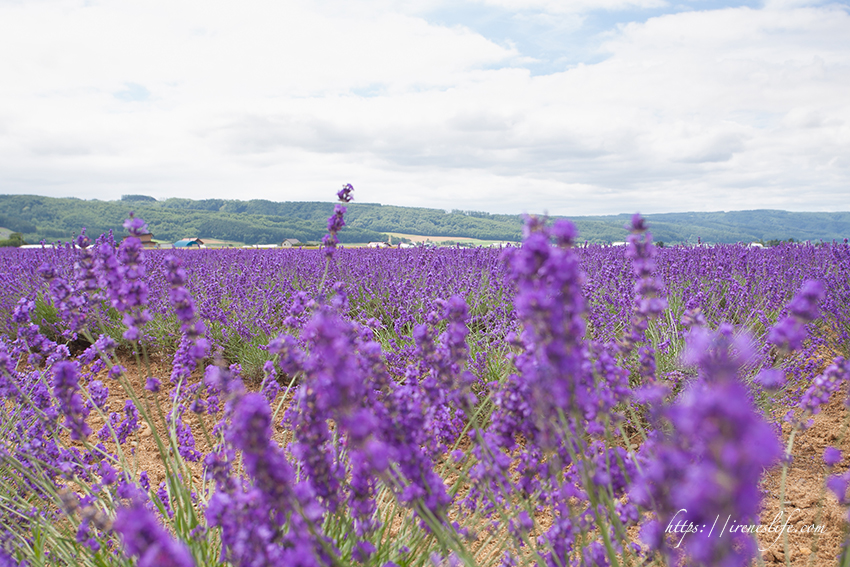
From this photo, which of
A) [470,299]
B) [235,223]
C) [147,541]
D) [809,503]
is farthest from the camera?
[235,223]

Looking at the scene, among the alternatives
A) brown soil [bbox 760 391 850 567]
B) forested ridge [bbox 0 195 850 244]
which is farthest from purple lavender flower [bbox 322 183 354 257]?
forested ridge [bbox 0 195 850 244]

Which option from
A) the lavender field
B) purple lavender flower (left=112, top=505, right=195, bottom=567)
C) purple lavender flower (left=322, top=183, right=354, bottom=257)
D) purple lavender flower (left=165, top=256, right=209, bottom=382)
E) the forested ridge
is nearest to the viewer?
purple lavender flower (left=112, top=505, right=195, bottom=567)

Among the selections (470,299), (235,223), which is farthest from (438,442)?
(235,223)

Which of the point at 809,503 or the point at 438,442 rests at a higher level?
the point at 438,442

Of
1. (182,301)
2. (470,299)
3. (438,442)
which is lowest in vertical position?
(438,442)

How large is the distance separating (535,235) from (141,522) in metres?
0.71

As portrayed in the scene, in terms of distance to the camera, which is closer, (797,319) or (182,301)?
(797,319)

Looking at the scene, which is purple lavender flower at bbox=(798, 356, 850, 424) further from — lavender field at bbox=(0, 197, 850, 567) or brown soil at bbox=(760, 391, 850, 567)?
brown soil at bbox=(760, 391, 850, 567)

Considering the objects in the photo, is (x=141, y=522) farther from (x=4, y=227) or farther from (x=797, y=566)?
(x=4, y=227)

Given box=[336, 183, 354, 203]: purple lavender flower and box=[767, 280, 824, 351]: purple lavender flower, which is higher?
box=[336, 183, 354, 203]: purple lavender flower

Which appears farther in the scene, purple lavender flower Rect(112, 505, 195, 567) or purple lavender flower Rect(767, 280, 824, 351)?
A: purple lavender flower Rect(767, 280, 824, 351)

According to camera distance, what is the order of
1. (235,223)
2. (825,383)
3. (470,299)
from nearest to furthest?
1. (825,383)
2. (470,299)
3. (235,223)

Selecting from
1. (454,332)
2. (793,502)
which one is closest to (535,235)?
(454,332)

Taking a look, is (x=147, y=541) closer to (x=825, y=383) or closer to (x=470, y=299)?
(x=825, y=383)
